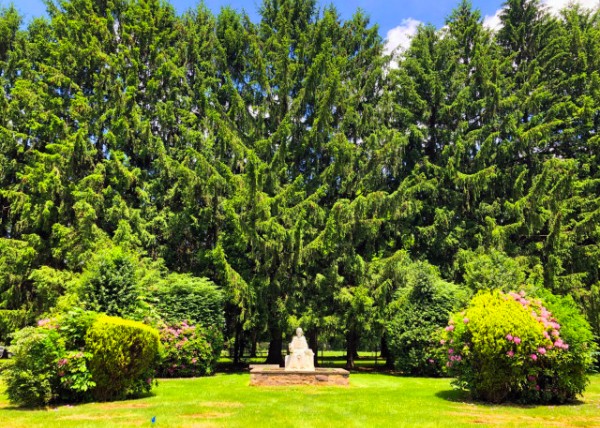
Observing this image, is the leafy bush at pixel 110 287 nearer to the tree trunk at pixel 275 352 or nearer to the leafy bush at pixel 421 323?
the tree trunk at pixel 275 352

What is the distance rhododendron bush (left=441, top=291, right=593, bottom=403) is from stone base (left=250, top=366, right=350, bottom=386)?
4.02m

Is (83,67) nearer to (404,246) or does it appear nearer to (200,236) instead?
(200,236)

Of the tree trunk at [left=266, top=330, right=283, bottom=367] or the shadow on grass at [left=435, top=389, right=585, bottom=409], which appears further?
the tree trunk at [left=266, top=330, right=283, bottom=367]

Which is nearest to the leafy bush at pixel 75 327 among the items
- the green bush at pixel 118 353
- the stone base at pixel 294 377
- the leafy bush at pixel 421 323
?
the green bush at pixel 118 353

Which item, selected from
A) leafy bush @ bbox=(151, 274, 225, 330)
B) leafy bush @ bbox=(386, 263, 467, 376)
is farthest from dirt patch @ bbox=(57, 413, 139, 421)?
leafy bush @ bbox=(386, 263, 467, 376)

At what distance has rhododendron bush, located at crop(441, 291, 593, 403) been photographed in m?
9.37

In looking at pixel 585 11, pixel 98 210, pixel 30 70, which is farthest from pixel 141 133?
pixel 585 11

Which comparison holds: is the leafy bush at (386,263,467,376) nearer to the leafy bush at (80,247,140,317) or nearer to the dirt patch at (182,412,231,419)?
the leafy bush at (80,247,140,317)

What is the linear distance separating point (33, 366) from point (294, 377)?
6903 mm

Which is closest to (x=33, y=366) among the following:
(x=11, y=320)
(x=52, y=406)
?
(x=52, y=406)

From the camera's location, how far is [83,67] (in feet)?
71.0

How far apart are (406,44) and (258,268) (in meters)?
16.0

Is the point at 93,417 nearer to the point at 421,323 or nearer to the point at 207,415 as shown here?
the point at 207,415

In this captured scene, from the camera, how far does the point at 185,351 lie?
1545 cm
